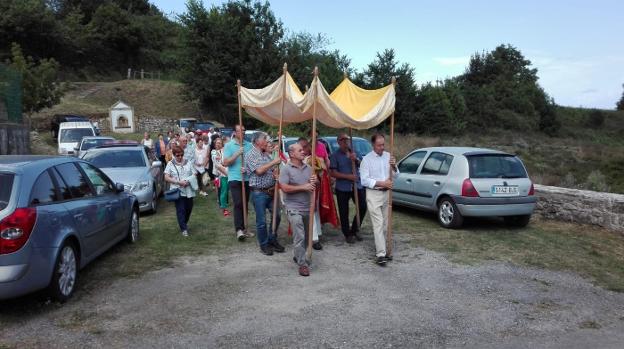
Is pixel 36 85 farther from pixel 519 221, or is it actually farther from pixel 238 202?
pixel 519 221

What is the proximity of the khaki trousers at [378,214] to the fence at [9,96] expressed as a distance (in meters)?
13.5

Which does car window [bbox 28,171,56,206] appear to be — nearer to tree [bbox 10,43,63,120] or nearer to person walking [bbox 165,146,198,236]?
person walking [bbox 165,146,198,236]

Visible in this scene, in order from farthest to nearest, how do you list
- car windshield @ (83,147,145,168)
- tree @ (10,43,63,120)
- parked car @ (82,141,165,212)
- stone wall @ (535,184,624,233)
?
tree @ (10,43,63,120) < car windshield @ (83,147,145,168) < parked car @ (82,141,165,212) < stone wall @ (535,184,624,233)

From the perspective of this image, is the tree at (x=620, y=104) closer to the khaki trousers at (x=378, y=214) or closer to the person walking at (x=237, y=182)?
the khaki trousers at (x=378, y=214)

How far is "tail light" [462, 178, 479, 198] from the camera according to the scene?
8.18 metres

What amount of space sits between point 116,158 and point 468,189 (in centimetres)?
769

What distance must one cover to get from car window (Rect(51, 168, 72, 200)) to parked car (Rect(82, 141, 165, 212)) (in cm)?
437

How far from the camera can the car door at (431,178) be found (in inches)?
350

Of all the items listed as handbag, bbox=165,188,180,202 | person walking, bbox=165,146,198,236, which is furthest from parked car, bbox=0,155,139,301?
person walking, bbox=165,146,198,236

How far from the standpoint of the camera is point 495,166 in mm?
8500

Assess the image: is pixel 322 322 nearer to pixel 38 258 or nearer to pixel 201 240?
pixel 38 258

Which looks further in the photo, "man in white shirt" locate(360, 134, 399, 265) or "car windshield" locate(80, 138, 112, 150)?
"car windshield" locate(80, 138, 112, 150)

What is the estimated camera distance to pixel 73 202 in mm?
5309

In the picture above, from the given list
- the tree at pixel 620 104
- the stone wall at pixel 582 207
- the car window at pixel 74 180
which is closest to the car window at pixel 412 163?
the stone wall at pixel 582 207
